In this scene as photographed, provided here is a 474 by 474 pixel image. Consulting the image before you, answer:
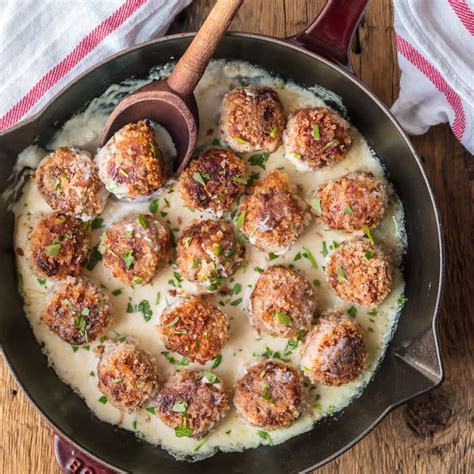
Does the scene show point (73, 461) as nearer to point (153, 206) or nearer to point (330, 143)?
point (153, 206)

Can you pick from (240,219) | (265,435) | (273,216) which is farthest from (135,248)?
(265,435)

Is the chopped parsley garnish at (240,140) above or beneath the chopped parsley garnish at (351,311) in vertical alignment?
above

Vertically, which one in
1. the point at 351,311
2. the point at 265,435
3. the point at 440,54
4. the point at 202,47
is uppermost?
the point at 202,47

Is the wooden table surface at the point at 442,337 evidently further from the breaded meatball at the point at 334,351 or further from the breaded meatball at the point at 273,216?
the breaded meatball at the point at 273,216

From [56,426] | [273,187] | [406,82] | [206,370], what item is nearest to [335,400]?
[206,370]

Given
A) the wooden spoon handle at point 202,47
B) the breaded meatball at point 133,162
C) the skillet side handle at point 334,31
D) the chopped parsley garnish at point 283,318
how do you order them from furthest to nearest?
the chopped parsley garnish at point 283,318 → the breaded meatball at point 133,162 → the skillet side handle at point 334,31 → the wooden spoon handle at point 202,47

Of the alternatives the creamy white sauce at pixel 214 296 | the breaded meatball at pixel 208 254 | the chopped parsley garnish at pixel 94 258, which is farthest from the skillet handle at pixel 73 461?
the breaded meatball at pixel 208 254
